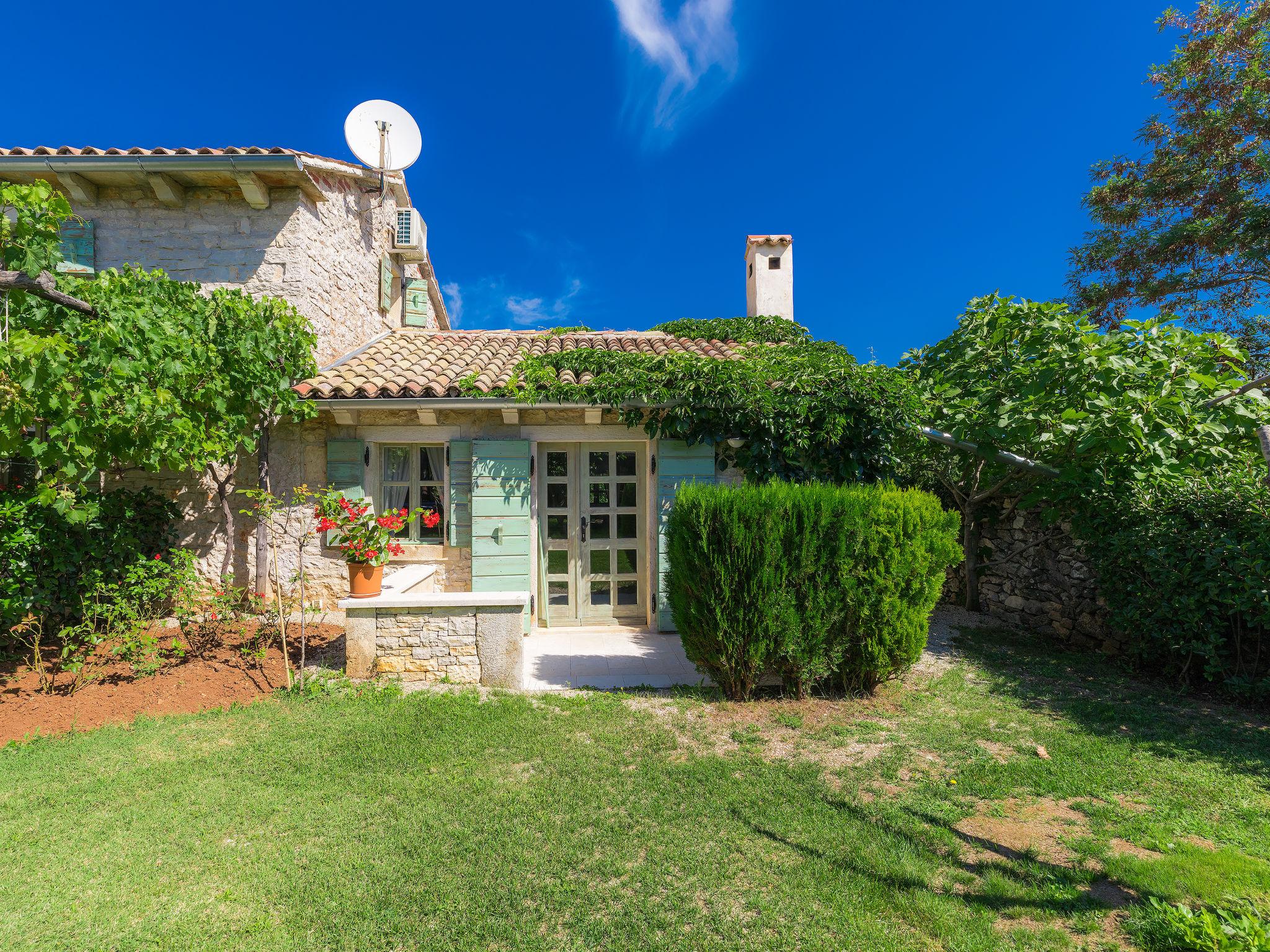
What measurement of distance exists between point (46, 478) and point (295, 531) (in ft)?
6.86

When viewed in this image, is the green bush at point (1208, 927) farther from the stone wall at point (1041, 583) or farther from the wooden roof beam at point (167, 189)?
the wooden roof beam at point (167, 189)

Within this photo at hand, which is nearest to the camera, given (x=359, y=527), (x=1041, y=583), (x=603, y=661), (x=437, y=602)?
(x=437, y=602)

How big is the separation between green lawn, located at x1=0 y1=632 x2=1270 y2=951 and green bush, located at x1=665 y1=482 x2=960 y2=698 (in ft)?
1.33

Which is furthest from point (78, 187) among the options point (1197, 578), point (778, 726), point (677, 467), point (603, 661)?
point (1197, 578)

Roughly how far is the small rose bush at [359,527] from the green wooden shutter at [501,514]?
814 millimetres

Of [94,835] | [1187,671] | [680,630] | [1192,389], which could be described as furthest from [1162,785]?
[94,835]

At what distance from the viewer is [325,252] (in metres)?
7.57

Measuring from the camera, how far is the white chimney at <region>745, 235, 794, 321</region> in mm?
10273

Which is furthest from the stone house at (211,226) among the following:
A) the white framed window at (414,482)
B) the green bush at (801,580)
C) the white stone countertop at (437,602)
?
the green bush at (801,580)

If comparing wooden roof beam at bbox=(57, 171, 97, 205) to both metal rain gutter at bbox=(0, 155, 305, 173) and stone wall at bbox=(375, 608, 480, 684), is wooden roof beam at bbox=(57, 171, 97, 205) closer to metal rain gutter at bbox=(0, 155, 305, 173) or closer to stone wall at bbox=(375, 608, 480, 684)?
metal rain gutter at bbox=(0, 155, 305, 173)

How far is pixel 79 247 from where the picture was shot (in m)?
6.89

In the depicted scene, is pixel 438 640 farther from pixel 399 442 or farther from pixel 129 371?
pixel 129 371

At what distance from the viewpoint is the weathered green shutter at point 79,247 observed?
6.82 m

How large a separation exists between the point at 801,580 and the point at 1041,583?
4.47m
